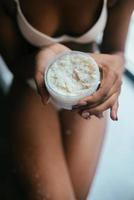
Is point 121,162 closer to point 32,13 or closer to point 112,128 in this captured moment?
point 112,128

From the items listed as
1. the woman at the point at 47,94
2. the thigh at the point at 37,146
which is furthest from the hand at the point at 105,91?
the thigh at the point at 37,146

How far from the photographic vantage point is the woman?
90cm

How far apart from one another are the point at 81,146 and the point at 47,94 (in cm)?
17

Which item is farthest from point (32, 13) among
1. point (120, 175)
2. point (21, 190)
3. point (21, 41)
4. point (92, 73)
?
point (120, 175)

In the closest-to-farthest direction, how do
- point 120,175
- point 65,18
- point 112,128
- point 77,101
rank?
point 77,101
point 65,18
point 120,175
point 112,128

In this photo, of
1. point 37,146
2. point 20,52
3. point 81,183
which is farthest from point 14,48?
point 81,183

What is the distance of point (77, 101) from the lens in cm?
83

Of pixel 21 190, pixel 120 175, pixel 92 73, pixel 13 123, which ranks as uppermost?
pixel 92 73

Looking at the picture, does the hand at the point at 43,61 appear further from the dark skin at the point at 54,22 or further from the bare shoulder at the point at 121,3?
the bare shoulder at the point at 121,3

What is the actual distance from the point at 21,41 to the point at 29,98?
0.46 ft

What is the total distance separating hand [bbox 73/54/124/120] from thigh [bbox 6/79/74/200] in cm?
12

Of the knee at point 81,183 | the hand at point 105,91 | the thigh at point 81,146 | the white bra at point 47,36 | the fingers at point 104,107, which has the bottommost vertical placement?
the knee at point 81,183

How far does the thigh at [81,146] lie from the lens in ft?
3.14

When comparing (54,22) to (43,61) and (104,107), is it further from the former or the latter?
(104,107)
